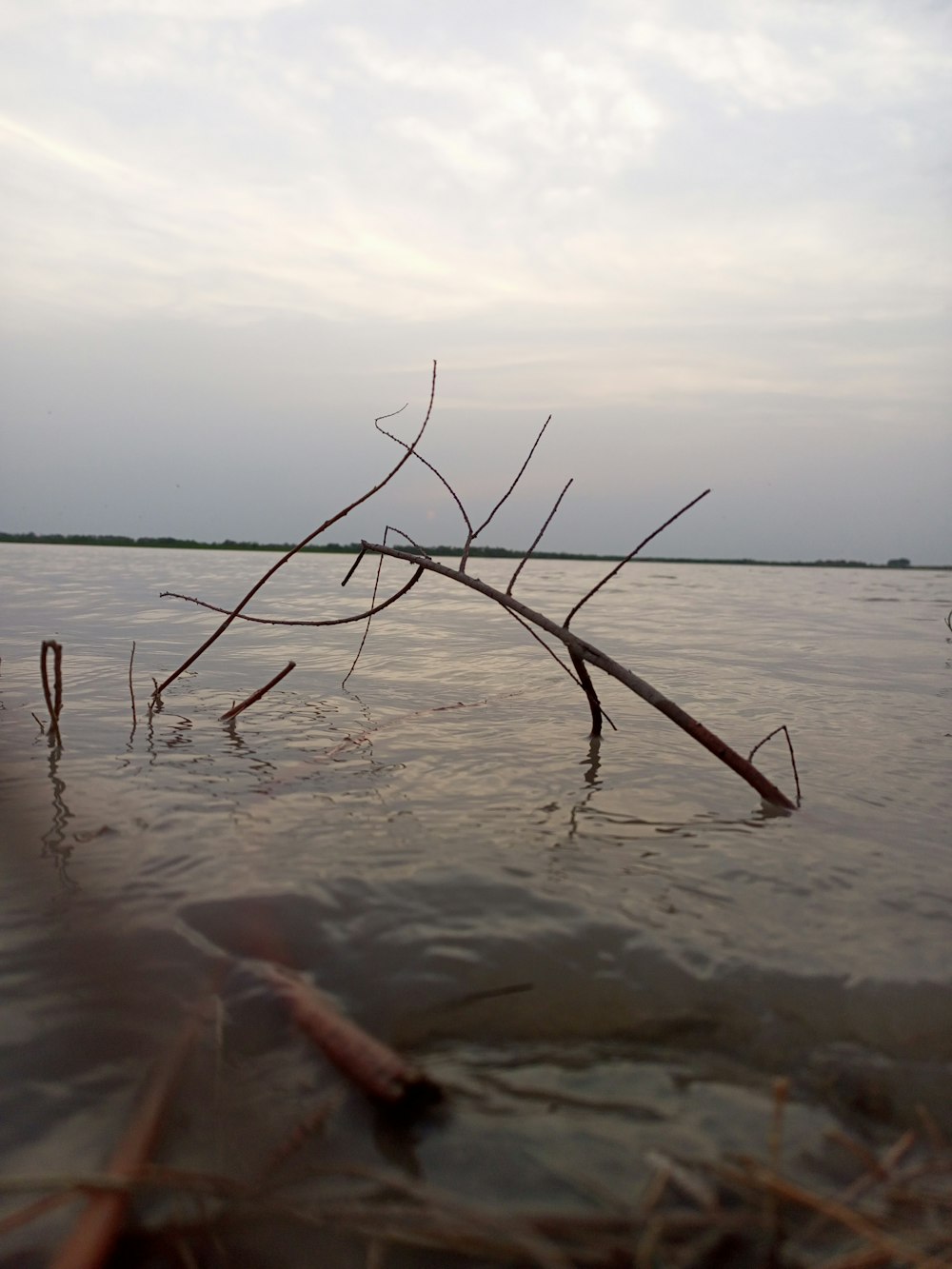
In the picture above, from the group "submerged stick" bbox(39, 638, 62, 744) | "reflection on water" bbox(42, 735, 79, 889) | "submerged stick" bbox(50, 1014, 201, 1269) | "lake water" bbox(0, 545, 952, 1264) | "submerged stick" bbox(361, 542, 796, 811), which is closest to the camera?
"submerged stick" bbox(50, 1014, 201, 1269)

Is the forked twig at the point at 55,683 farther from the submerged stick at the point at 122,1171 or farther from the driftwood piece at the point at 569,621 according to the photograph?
the submerged stick at the point at 122,1171

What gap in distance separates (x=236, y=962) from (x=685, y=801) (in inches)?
91.1

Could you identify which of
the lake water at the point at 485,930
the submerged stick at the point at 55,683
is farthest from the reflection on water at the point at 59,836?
the submerged stick at the point at 55,683

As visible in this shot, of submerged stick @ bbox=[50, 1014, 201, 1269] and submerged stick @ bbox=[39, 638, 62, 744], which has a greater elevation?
submerged stick @ bbox=[39, 638, 62, 744]

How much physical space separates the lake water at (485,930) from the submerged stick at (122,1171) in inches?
1.8

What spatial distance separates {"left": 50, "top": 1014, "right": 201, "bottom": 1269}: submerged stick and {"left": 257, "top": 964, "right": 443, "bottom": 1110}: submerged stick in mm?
266

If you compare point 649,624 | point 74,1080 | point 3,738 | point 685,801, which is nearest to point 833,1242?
point 74,1080

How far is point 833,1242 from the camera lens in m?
1.31

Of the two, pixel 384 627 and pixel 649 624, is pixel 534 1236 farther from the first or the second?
pixel 649 624

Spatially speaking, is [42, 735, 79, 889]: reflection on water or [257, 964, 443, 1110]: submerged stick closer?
[257, 964, 443, 1110]: submerged stick

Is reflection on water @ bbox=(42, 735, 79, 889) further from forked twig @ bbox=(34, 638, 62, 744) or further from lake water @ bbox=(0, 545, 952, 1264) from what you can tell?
forked twig @ bbox=(34, 638, 62, 744)

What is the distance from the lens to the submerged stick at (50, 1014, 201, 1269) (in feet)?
4.07

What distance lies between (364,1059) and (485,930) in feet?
2.41

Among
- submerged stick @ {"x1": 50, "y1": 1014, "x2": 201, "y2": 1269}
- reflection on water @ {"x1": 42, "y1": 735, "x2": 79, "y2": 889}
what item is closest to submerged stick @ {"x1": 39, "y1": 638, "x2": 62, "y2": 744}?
reflection on water @ {"x1": 42, "y1": 735, "x2": 79, "y2": 889}
